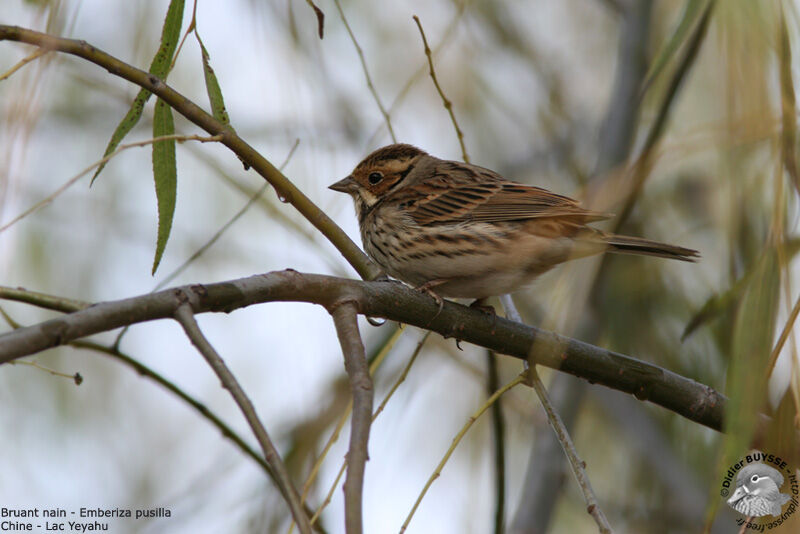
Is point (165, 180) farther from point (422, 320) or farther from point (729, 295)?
point (729, 295)

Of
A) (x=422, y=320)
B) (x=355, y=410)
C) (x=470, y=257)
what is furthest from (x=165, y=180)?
(x=470, y=257)

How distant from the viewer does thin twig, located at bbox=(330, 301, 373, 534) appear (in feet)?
5.80

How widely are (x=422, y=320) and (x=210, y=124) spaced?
907 millimetres

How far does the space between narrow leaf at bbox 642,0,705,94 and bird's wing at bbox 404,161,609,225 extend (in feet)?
5.24

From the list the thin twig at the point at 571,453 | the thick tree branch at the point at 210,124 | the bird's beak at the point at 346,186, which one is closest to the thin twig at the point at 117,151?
the thick tree branch at the point at 210,124

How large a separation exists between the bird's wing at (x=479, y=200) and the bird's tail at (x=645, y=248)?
32 centimetres

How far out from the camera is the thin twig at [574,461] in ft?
7.80

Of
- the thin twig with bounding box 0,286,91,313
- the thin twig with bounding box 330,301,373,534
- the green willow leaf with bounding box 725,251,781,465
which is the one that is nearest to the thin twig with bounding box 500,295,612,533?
the green willow leaf with bounding box 725,251,781,465

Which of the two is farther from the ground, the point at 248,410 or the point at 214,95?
the point at 214,95

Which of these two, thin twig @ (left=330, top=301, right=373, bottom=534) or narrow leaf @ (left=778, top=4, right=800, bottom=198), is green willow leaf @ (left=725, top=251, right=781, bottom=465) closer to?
narrow leaf @ (left=778, top=4, right=800, bottom=198)

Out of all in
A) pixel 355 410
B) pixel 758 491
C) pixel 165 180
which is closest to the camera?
pixel 355 410

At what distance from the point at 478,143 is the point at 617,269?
1.39 m

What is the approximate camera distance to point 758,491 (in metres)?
Answer: 2.66

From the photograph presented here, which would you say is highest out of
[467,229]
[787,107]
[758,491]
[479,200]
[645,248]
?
[479,200]
